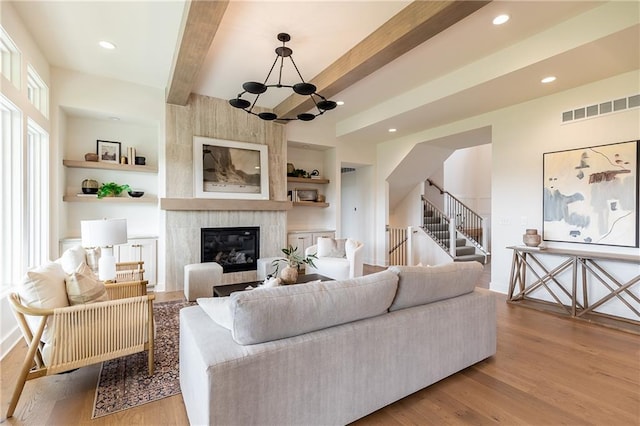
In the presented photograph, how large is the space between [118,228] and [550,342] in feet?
14.4

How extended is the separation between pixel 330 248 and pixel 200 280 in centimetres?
209

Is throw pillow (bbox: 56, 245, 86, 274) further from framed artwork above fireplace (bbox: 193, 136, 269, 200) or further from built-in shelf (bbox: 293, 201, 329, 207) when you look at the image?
built-in shelf (bbox: 293, 201, 329, 207)

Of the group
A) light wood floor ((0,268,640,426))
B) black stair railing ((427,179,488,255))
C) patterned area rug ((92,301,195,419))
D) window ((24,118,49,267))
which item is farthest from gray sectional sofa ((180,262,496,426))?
black stair railing ((427,179,488,255))

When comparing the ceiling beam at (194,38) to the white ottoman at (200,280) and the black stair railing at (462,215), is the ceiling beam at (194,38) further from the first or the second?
the black stair railing at (462,215)

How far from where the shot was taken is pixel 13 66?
2.97 metres

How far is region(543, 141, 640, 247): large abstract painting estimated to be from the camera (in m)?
3.53

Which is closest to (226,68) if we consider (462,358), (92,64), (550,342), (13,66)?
(92,64)

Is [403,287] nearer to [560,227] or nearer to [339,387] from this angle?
[339,387]

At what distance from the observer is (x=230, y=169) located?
538 centimetres

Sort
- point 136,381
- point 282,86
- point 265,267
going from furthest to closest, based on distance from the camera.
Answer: point 265,267
point 282,86
point 136,381

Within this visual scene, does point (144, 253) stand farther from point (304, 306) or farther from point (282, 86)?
point (304, 306)

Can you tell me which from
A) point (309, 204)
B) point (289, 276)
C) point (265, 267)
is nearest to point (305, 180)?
point (309, 204)

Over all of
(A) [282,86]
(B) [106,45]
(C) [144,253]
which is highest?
(B) [106,45]

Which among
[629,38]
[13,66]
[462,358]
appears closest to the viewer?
[462,358]
